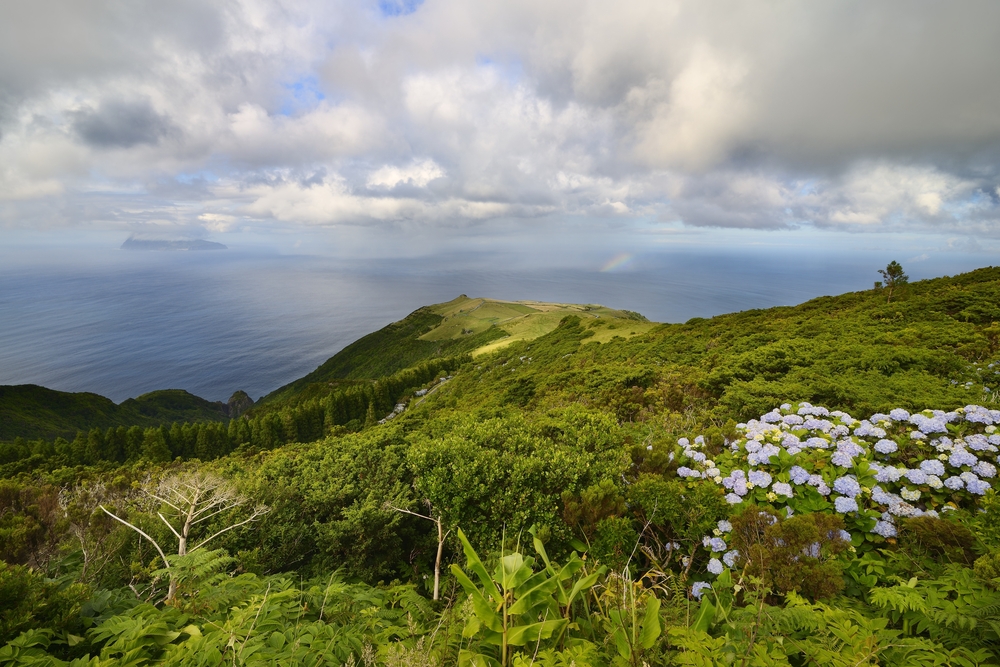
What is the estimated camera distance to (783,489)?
14.5 ft

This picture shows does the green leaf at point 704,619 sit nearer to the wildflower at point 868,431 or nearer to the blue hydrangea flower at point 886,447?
the blue hydrangea flower at point 886,447

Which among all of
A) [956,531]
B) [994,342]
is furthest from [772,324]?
[956,531]

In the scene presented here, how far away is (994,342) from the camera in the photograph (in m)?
9.34

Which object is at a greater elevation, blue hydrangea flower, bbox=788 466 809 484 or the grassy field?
blue hydrangea flower, bbox=788 466 809 484

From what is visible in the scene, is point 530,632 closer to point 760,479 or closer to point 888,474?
point 760,479

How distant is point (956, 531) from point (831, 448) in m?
1.55

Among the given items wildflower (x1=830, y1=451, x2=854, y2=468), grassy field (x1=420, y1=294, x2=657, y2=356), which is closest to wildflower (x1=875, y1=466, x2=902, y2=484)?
wildflower (x1=830, y1=451, x2=854, y2=468)

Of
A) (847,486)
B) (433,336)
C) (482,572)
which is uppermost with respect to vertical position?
(482,572)

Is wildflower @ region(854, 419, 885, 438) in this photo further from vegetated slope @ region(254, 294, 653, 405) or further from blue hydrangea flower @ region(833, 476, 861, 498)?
vegetated slope @ region(254, 294, 653, 405)

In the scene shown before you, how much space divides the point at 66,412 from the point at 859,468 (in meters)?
149

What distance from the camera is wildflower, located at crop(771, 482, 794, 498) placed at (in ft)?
14.4

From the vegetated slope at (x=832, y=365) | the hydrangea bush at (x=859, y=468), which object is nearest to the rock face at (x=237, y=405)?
the vegetated slope at (x=832, y=365)

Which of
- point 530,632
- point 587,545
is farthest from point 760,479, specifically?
point 530,632

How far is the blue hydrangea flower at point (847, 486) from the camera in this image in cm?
413
